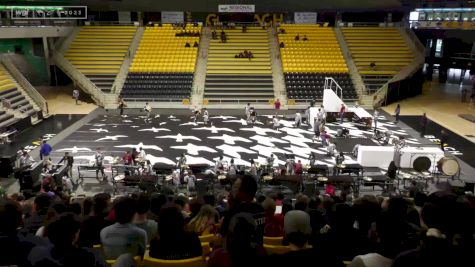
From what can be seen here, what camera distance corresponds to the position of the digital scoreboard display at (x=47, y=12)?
1209 inches

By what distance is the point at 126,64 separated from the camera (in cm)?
3706

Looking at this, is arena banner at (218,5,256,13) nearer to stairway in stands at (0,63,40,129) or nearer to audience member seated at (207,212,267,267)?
stairway in stands at (0,63,40,129)

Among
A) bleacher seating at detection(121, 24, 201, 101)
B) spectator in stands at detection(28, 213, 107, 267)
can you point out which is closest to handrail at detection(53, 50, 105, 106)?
bleacher seating at detection(121, 24, 201, 101)

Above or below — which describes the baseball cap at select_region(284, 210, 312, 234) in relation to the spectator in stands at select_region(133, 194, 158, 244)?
above

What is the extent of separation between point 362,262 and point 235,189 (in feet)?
6.91

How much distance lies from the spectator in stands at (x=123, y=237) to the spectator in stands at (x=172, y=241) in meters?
0.53

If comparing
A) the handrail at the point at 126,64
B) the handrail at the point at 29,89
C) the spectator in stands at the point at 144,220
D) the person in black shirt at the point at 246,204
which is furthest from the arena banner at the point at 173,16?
the person in black shirt at the point at 246,204

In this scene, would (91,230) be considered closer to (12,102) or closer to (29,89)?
(12,102)

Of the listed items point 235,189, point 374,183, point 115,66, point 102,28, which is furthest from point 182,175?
point 102,28

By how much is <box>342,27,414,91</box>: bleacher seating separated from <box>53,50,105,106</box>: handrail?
832 inches

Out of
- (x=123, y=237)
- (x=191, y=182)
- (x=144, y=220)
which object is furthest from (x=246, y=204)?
(x=191, y=182)

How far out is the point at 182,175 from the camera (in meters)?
16.1

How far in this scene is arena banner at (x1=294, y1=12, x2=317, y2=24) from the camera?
4272 cm

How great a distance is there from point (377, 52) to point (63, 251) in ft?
127
